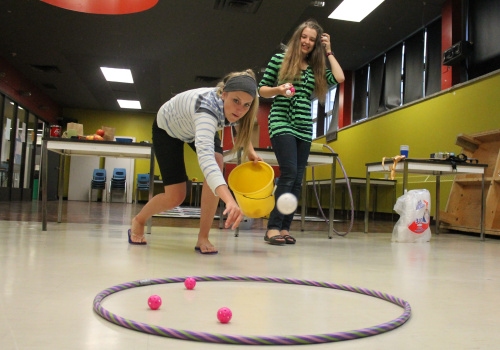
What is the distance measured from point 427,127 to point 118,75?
7342 millimetres

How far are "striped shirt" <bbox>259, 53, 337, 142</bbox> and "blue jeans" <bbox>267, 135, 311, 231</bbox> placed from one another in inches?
2.2

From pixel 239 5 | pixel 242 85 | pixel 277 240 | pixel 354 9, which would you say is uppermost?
pixel 354 9

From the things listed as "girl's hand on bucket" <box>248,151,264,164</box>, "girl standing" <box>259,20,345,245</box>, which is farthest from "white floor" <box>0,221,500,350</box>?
"girl standing" <box>259,20,345,245</box>

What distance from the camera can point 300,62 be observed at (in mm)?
3182

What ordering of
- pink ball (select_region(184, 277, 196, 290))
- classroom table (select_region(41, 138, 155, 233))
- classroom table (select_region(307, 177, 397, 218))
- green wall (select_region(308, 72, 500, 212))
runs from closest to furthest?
pink ball (select_region(184, 277, 196, 290)) → classroom table (select_region(41, 138, 155, 233)) → green wall (select_region(308, 72, 500, 212)) → classroom table (select_region(307, 177, 397, 218))

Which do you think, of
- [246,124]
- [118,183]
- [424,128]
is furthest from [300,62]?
[118,183]

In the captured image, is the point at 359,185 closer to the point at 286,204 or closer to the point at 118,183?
the point at 286,204

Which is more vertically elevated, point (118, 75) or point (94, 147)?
point (118, 75)

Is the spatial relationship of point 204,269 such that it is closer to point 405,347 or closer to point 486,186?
point 405,347

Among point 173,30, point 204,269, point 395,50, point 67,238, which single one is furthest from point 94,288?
point 395,50

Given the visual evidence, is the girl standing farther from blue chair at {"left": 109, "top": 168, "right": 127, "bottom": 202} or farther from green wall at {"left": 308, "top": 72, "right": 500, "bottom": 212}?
blue chair at {"left": 109, "top": 168, "right": 127, "bottom": 202}

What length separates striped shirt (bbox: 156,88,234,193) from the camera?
5.91 feet

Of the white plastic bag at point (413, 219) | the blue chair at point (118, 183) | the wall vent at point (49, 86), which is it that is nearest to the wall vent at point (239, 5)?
the white plastic bag at point (413, 219)

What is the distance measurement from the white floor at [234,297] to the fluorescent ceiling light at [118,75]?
8462mm
